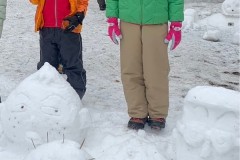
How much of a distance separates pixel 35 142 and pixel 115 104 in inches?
51.2

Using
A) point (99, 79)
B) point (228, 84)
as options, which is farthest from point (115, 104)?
point (228, 84)

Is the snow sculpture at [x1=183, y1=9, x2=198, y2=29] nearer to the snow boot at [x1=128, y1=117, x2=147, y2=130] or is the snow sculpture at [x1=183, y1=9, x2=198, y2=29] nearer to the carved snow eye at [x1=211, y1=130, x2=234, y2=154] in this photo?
the snow boot at [x1=128, y1=117, x2=147, y2=130]

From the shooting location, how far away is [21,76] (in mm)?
5262

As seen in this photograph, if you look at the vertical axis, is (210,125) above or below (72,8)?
below

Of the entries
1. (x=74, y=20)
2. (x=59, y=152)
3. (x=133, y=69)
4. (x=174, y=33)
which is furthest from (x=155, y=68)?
(x=59, y=152)

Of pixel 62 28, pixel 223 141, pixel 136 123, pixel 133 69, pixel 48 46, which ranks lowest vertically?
pixel 136 123

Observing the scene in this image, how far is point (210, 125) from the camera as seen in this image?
2.86 m

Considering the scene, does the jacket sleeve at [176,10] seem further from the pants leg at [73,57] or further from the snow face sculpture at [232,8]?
the snow face sculpture at [232,8]

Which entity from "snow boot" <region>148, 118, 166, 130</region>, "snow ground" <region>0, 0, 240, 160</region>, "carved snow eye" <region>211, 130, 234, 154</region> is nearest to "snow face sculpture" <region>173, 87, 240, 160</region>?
"carved snow eye" <region>211, 130, 234, 154</region>

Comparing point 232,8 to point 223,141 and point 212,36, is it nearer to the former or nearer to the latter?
point 212,36

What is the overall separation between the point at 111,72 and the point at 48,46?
1574 mm

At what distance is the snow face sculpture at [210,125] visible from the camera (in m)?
2.79

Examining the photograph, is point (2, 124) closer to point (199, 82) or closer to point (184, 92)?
point (184, 92)

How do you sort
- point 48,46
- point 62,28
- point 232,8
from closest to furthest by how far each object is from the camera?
point 62,28, point 48,46, point 232,8
